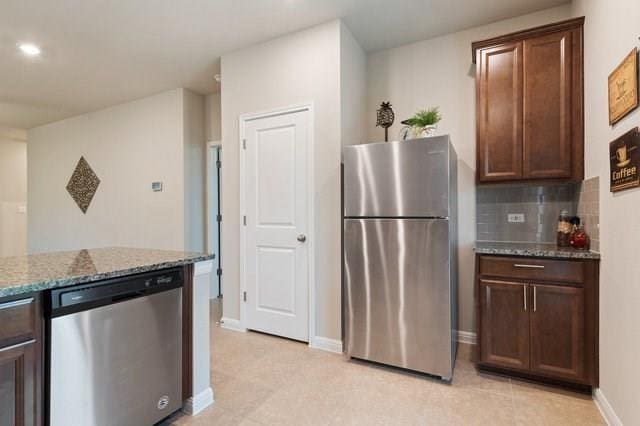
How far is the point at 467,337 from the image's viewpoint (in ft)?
9.45

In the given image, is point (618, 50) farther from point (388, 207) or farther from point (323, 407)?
point (323, 407)

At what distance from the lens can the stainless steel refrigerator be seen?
7.14 feet

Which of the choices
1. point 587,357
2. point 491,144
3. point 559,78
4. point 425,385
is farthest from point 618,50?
point 425,385

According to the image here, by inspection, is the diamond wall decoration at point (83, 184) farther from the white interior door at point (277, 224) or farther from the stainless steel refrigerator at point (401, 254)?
the stainless steel refrigerator at point (401, 254)

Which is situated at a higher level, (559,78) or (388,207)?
(559,78)

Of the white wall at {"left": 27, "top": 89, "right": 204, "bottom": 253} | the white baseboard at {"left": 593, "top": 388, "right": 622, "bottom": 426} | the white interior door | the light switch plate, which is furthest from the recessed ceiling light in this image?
the white baseboard at {"left": 593, "top": 388, "right": 622, "bottom": 426}

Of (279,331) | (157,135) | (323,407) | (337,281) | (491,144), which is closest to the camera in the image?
(323,407)

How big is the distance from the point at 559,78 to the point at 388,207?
1.53m

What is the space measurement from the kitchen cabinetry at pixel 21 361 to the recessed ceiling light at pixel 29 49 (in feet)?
10.6

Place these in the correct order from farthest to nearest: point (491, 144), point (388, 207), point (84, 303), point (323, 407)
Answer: point (491, 144) → point (388, 207) → point (323, 407) → point (84, 303)

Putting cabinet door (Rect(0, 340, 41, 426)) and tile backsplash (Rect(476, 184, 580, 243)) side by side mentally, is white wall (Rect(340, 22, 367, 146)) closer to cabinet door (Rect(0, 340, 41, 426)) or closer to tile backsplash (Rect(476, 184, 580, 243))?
tile backsplash (Rect(476, 184, 580, 243))

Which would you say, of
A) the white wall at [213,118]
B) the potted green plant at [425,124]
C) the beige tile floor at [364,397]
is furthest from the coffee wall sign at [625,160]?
the white wall at [213,118]

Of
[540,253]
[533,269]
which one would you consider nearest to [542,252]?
[540,253]

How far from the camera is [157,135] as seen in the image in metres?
4.39
